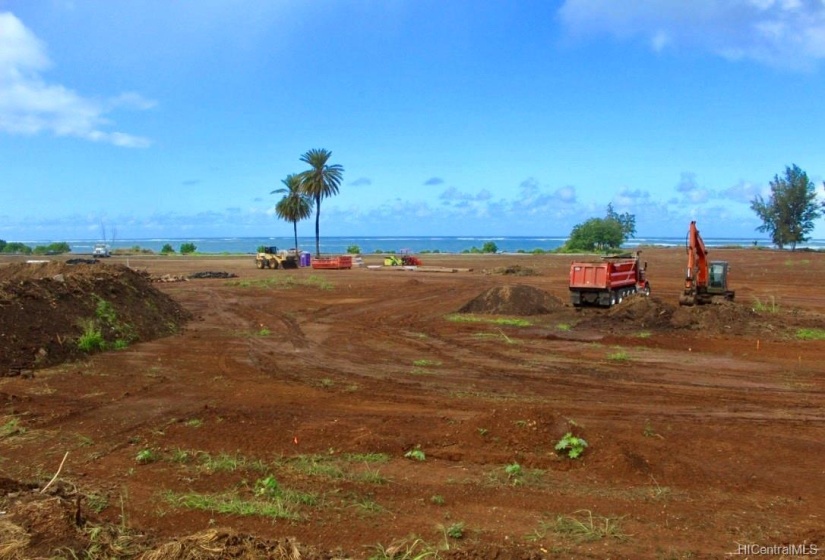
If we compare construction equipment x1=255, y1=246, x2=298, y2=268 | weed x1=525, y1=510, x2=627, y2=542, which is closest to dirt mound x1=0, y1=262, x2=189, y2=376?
weed x1=525, y1=510, x2=627, y2=542

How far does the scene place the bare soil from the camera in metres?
5.56

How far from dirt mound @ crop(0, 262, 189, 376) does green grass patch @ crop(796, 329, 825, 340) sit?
19.1 m

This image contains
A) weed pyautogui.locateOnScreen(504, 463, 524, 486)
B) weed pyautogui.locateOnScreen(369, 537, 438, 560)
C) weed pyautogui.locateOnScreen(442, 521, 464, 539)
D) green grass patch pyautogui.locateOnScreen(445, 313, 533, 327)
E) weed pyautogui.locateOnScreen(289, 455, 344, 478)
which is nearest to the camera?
weed pyautogui.locateOnScreen(369, 537, 438, 560)

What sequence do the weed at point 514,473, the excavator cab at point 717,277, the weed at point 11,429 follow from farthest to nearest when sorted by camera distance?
the excavator cab at point 717,277 → the weed at point 11,429 → the weed at point 514,473

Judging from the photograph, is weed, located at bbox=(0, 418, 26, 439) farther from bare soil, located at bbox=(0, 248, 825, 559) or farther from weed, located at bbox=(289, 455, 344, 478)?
weed, located at bbox=(289, 455, 344, 478)

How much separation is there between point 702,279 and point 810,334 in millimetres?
5686

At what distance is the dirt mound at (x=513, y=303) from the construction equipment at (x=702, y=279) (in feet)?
16.4

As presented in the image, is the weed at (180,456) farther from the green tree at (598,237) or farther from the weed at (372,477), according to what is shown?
the green tree at (598,237)

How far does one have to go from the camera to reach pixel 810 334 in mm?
18453

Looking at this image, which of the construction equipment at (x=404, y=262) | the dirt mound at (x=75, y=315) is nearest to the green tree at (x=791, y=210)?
the construction equipment at (x=404, y=262)

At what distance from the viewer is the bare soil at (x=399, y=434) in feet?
18.2

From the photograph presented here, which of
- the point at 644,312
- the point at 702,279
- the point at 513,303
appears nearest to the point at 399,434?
the point at 644,312

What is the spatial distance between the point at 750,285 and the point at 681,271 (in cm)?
1297

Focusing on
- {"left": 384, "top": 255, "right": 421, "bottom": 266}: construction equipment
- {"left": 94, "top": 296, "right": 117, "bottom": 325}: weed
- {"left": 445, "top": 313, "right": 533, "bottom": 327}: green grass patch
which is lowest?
{"left": 445, "top": 313, "right": 533, "bottom": 327}: green grass patch
